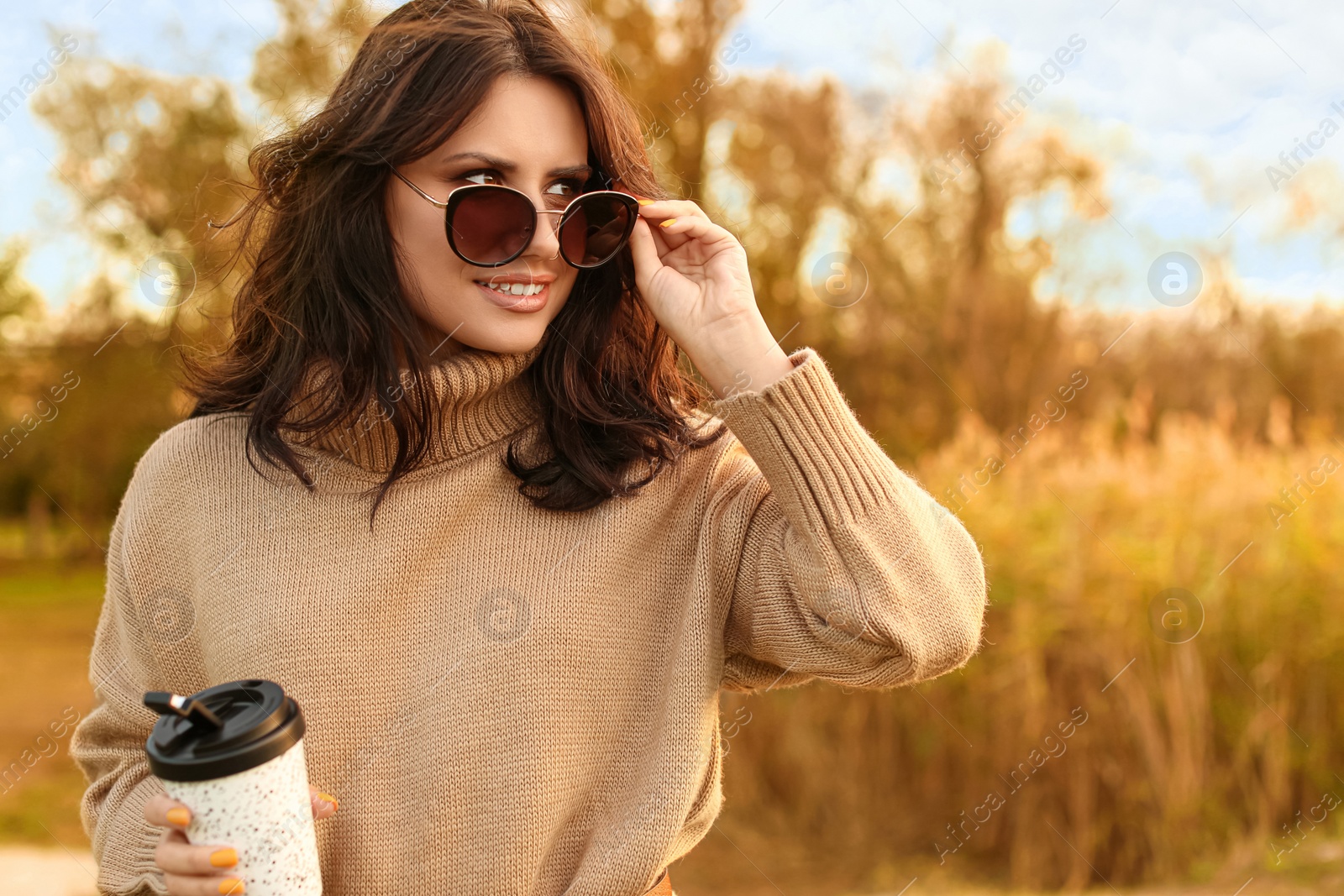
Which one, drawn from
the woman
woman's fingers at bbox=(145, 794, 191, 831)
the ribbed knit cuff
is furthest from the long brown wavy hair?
woman's fingers at bbox=(145, 794, 191, 831)

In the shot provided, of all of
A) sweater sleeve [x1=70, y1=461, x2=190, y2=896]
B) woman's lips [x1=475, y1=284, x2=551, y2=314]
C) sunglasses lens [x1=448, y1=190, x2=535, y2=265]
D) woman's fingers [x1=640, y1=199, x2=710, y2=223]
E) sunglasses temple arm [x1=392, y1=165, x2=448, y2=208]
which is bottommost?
sweater sleeve [x1=70, y1=461, x2=190, y2=896]

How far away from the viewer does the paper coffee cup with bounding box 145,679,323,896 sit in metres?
1.08

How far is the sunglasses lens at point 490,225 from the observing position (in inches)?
62.0

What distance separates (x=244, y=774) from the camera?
1089 millimetres

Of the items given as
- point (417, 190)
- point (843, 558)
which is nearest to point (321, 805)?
point (843, 558)

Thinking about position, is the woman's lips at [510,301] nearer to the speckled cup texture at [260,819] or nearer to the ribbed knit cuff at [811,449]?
the ribbed knit cuff at [811,449]

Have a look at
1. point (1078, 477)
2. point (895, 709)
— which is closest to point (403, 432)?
point (895, 709)

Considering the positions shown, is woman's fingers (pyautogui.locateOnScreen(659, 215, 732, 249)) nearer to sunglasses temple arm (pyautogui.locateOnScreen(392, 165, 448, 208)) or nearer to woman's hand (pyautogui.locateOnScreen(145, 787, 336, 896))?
A: sunglasses temple arm (pyautogui.locateOnScreen(392, 165, 448, 208))

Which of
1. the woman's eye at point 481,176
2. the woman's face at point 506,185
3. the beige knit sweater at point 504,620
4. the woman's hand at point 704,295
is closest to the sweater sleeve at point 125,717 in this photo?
the beige knit sweater at point 504,620

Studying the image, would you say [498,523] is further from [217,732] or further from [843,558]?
[217,732]

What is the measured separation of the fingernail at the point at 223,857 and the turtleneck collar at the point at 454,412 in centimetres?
74

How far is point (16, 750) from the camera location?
580 cm

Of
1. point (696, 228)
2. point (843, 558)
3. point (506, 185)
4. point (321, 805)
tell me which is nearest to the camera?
point (321, 805)

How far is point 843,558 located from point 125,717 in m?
1.19
